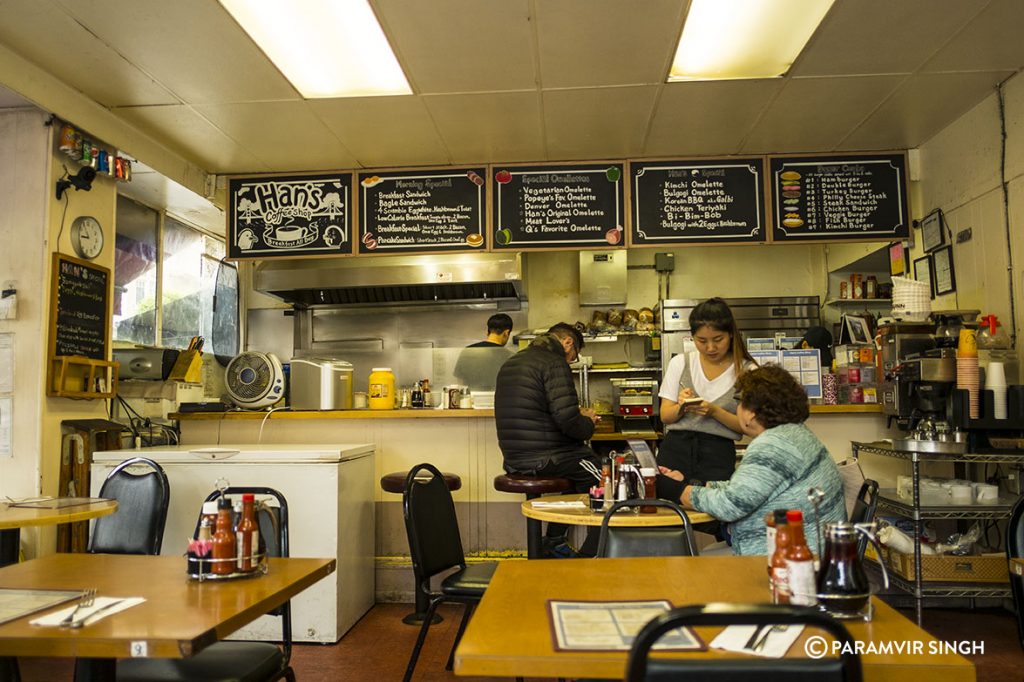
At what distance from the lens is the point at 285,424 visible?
16.2 ft

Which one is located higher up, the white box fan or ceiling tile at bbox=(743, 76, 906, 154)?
ceiling tile at bbox=(743, 76, 906, 154)

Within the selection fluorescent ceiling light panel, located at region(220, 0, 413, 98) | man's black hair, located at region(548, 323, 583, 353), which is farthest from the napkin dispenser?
man's black hair, located at region(548, 323, 583, 353)

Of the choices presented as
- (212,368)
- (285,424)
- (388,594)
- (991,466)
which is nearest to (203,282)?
(212,368)

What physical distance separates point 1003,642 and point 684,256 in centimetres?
522

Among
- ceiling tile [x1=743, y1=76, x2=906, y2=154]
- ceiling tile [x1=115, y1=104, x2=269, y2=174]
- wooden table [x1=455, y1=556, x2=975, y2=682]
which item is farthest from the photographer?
ceiling tile [x1=115, y1=104, x2=269, y2=174]

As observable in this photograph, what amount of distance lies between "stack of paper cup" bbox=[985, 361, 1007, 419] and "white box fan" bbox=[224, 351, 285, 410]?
4083 millimetres

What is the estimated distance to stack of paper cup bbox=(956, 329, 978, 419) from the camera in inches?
152

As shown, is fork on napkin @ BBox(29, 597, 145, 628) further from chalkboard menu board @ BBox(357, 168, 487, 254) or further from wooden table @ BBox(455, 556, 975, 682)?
chalkboard menu board @ BBox(357, 168, 487, 254)

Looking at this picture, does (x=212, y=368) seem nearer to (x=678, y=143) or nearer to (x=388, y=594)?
(x=388, y=594)

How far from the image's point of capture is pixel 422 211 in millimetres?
4965

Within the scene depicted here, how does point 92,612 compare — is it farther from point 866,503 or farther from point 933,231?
point 933,231

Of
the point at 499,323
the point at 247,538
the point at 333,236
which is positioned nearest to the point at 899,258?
the point at 499,323

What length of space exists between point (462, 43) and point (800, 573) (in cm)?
281

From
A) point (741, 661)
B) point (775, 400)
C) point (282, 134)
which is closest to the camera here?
point (741, 661)
